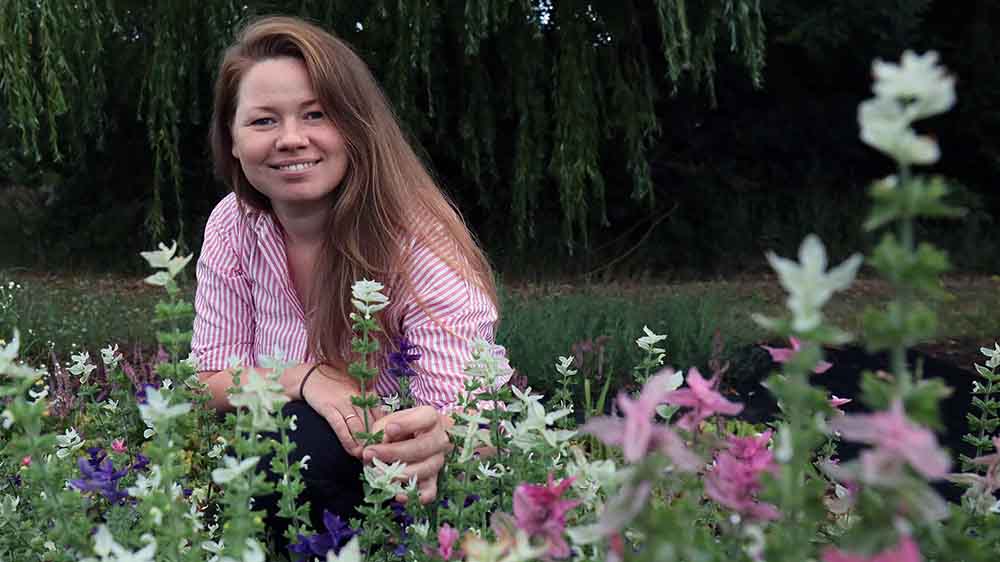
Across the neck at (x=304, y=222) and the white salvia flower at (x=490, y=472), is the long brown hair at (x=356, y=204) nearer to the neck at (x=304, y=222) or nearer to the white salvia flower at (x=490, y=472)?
the neck at (x=304, y=222)

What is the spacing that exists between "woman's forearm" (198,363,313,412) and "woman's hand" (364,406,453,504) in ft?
1.44

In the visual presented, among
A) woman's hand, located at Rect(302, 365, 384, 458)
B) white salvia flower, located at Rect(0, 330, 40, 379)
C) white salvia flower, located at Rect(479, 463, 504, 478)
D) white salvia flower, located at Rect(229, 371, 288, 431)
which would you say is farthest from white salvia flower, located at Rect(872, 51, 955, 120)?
woman's hand, located at Rect(302, 365, 384, 458)

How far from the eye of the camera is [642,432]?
728mm

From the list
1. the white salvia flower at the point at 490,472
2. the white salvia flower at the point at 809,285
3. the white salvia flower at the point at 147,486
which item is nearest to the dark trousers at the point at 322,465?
the white salvia flower at the point at 490,472

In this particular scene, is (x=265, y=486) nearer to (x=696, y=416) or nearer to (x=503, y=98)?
(x=696, y=416)

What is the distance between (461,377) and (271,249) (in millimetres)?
629

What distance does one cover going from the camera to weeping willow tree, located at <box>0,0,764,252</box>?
627cm

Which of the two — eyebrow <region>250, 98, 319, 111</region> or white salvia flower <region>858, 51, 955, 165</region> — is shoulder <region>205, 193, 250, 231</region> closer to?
eyebrow <region>250, 98, 319, 111</region>

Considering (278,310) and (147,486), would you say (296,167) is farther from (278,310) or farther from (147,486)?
(147,486)

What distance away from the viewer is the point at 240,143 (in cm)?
229

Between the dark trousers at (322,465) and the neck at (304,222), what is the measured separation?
0.42 meters

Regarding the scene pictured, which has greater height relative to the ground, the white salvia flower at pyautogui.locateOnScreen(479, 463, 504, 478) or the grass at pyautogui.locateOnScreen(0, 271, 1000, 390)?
the white salvia flower at pyautogui.locateOnScreen(479, 463, 504, 478)

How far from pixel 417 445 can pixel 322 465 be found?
0.43 meters

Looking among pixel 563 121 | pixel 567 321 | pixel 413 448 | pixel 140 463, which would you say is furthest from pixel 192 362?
pixel 563 121
